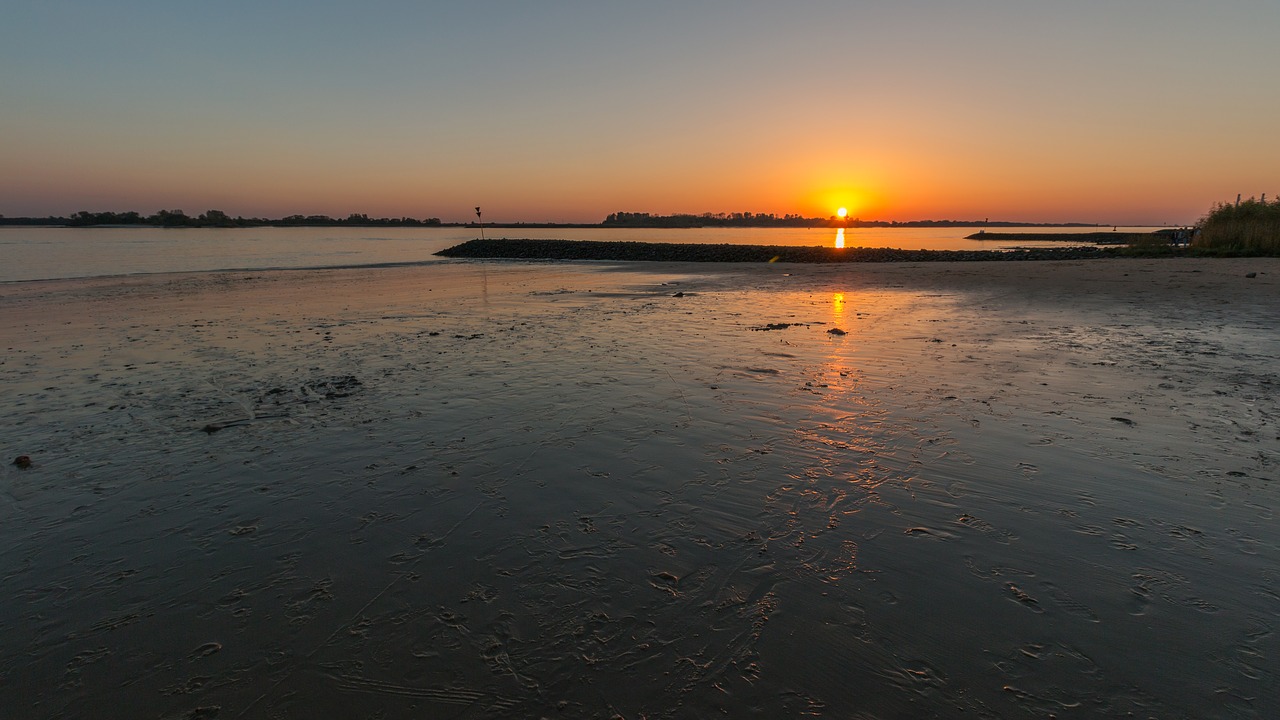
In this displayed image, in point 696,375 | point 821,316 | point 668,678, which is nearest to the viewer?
point 668,678

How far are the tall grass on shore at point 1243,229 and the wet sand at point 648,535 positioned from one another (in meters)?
31.1

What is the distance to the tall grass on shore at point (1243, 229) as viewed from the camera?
32062mm

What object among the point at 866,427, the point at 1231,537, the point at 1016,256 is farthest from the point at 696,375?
the point at 1016,256

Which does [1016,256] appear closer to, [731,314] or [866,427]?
[731,314]

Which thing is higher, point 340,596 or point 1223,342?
point 1223,342

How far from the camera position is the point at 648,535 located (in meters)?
5.03

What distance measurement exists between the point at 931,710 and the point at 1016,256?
162 feet

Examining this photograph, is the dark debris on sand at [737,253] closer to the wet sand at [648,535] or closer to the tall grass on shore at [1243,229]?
the tall grass on shore at [1243,229]

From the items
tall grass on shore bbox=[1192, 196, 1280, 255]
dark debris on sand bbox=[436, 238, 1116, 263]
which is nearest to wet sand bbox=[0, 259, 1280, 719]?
tall grass on shore bbox=[1192, 196, 1280, 255]

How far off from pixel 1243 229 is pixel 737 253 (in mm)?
32838

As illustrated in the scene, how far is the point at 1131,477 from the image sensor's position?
5977mm

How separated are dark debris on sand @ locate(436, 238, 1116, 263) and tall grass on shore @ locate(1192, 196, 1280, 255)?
191 inches

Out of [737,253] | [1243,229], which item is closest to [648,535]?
[1243,229]

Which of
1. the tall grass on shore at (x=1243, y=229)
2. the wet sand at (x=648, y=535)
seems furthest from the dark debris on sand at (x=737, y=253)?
the wet sand at (x=648, y=535)
